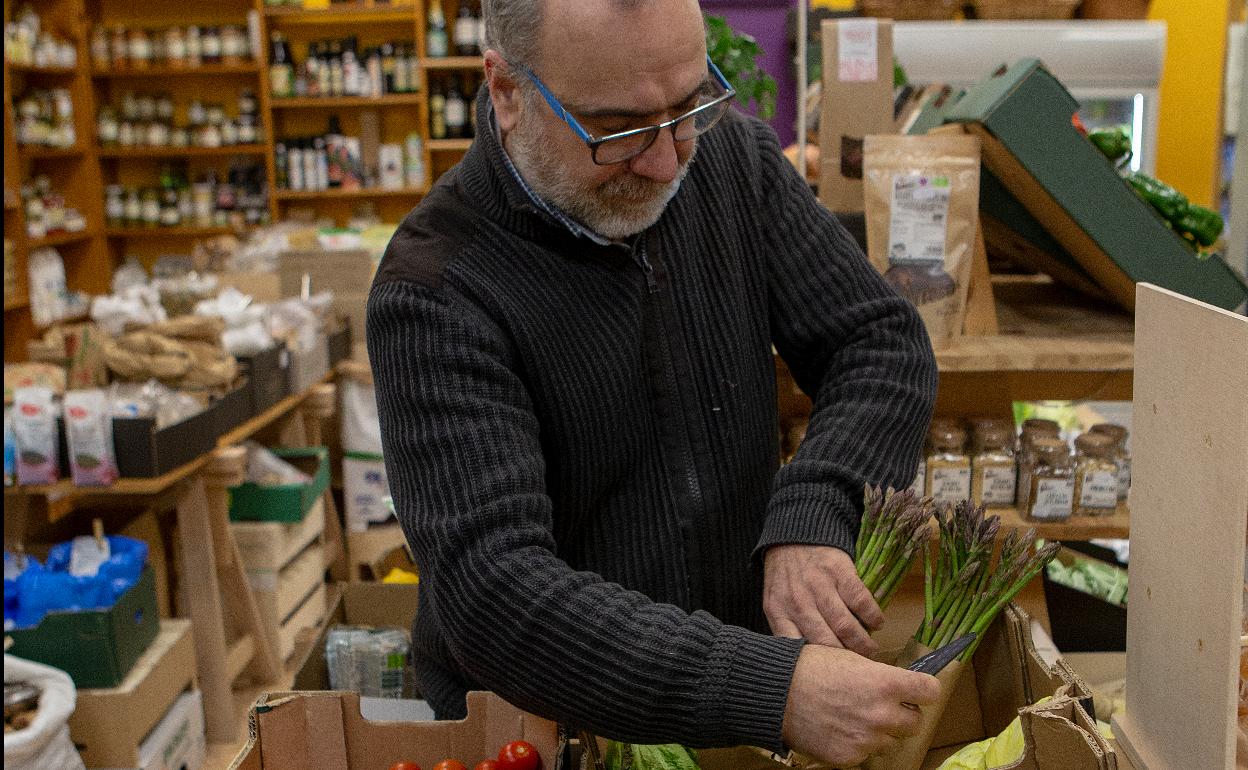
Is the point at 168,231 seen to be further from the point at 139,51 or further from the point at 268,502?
the point at 268,502

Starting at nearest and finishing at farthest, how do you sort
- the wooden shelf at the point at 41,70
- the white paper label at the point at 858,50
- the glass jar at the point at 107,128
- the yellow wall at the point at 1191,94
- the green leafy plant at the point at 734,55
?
the white paper label at the point at 858,50, the green leafy plant at the point at 734,55, the wooden shelf at the point at 41,70, the yellow wall at the point at 1191,94, the glass jar at the point at 107,128

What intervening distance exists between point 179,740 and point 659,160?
252 centimetres

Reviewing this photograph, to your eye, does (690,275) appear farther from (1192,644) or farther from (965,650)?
(1192,644)

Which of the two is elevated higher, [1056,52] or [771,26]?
[771,26]

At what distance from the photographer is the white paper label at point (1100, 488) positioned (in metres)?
1.98

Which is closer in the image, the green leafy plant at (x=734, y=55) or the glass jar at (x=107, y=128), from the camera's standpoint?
the green leafy plant at (x=734, y=55)

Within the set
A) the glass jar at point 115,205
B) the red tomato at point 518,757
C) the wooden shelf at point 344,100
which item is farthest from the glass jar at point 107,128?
the red tomato at point 518,757

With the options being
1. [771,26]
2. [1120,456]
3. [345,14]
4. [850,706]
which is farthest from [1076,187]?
[345,14]

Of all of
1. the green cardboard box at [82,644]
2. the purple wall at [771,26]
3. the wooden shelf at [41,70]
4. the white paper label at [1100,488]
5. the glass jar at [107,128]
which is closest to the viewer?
the white paper label at [1100,488]

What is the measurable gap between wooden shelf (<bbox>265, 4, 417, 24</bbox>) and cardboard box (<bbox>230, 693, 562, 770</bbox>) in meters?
6.06

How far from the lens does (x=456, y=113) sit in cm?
700

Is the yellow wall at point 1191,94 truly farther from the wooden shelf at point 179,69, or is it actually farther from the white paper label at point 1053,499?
the white paper label at point 1053,499

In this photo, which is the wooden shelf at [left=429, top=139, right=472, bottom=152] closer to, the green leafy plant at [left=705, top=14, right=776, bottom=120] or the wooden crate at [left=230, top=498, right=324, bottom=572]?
the wooden crate at [left=230, top=498, right=324, bottom=572]

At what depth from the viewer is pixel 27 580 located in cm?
291
